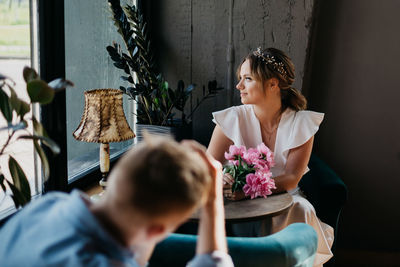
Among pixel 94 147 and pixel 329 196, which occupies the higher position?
pixel 94 147

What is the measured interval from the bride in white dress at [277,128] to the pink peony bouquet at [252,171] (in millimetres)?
249

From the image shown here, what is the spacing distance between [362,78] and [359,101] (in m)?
0.16

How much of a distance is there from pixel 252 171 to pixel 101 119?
27.6 inches

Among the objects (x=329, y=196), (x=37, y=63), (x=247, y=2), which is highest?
(x=247, y=2)

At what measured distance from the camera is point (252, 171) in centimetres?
189

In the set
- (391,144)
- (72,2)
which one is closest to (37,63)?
(72,2)

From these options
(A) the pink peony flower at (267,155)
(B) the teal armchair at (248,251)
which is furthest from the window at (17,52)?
(A) the pink peony flower at (267,155)

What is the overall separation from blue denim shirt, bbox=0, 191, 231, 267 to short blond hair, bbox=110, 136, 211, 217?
76 mm

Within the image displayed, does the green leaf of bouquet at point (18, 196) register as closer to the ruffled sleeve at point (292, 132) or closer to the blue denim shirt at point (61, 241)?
the blue denim shirt at point (61, 241)

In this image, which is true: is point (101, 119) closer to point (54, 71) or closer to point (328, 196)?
point (54, 71)

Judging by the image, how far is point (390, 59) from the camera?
2889mm

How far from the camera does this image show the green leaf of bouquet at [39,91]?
1129 mm

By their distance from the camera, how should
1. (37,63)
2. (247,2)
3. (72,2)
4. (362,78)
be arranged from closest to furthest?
(37,63) < (72,2) < (247,2) < (362,78)

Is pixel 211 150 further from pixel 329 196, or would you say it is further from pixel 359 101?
pixel 359 101
